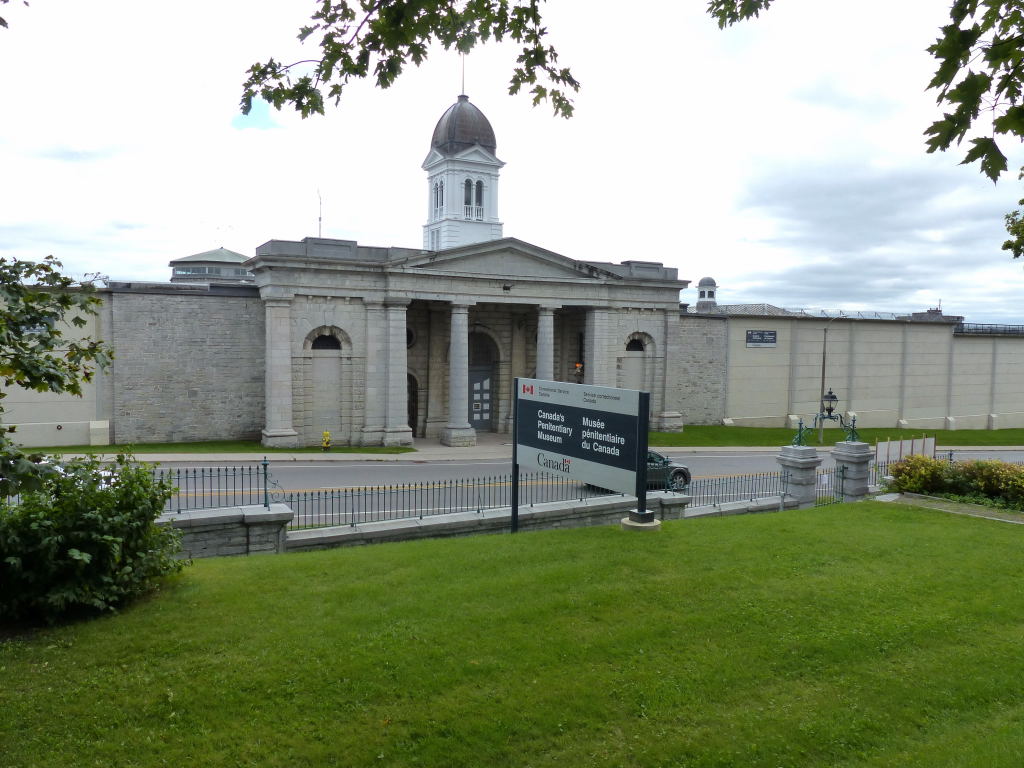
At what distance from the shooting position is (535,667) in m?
7.47

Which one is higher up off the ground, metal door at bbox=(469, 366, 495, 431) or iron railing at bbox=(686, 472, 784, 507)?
metal door at bbox=(469, 366, 495, 431)

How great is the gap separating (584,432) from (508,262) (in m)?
21.4

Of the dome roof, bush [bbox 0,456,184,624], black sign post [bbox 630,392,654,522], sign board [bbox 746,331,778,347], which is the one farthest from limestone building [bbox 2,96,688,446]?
bush [bbox 0,456,184,624]

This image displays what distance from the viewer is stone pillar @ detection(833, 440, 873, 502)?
19047 mm

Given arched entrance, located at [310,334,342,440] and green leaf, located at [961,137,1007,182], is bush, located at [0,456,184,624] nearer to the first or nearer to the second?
green leaf, located at [961,137,1007,182]

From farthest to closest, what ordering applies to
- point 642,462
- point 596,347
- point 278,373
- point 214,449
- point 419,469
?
point 596,347, point 278,373, point 214,449, point 419,469, point 642,462

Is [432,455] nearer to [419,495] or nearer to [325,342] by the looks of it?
[325,342]

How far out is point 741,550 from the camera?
458 inches

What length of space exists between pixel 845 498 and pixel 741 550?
31.4 feet

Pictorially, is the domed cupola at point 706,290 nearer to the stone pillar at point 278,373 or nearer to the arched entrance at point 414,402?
the arched entrance at point 414,402

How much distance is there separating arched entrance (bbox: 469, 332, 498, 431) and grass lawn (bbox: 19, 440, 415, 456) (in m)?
7.37

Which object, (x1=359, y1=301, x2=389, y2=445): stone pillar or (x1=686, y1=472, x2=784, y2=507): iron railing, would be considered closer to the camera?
(x1=686, y1=472, x2=784, y2=507): iron railing

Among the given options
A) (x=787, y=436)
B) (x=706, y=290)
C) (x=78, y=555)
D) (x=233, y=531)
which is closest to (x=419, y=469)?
(x=233, y=531)

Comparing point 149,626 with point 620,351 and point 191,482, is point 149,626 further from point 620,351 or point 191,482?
point 620,351
